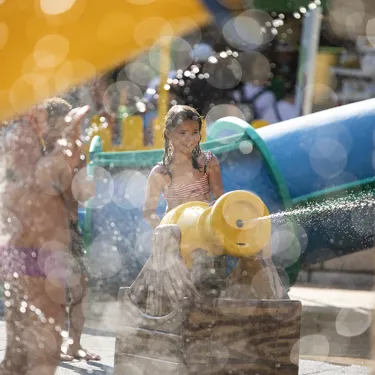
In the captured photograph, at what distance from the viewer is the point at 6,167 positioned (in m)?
3.59

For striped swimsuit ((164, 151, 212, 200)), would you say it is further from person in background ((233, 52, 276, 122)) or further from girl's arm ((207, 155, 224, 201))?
person in background ((233, 52, 276, 122))

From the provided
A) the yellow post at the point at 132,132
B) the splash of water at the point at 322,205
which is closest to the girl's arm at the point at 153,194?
the splash of water at the point at 322,205

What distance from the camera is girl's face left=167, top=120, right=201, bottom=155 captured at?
457 centimetres

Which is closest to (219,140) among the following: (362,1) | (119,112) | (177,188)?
(177,188)

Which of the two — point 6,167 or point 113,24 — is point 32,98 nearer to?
point 113,24

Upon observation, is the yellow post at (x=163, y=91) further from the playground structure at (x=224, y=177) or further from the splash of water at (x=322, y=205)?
the splash of water at (x=322, y=205)

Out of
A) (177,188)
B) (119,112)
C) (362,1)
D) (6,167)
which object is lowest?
(6,167)

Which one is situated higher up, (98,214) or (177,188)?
(98,214)

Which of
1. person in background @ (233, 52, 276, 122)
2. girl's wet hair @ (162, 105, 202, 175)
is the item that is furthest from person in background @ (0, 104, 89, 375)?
person in background @ (233, 52, 276, 122)

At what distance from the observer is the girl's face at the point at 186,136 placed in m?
4.57

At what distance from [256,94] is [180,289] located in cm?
753

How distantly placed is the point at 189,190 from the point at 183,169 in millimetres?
129

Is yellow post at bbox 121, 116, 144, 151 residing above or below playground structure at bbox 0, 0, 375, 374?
above

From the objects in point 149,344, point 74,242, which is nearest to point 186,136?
point 74,242
